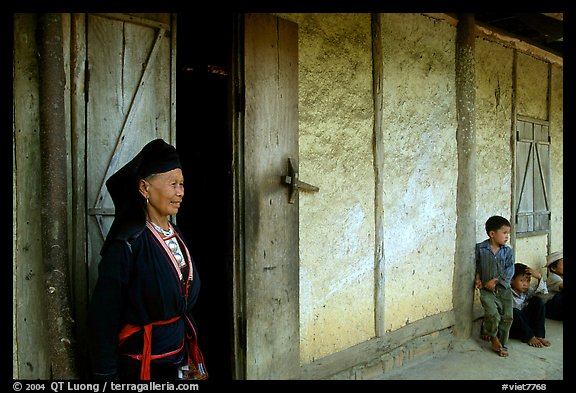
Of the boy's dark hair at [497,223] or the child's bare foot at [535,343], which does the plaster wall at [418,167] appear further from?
the child's bare foot at [535,343]

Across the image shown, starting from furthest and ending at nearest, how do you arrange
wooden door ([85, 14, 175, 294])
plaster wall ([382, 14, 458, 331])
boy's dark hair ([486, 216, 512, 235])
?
boy's dark hair ([486, 216, 512, 235]) < plaster wall ([382, 14, 458, 331]) < wooden door ([85, 14, 175, 294])

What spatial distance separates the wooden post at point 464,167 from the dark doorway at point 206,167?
2419 mm

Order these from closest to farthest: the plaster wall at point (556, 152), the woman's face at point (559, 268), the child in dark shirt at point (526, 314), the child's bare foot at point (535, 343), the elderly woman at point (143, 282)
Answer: the elderly woman at point (143, 282)
the child's bare foot at point (535, 343)
the child in dark shirt at point (526, 314)
the woman's face at point (559, 268)
the plaster wall at point (556, 152)

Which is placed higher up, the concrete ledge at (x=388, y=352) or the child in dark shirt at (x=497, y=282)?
the child in dark shirt at (x=497, y=282)

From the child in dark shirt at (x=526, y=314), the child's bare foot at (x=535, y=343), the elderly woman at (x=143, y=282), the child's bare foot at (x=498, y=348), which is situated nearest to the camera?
the elderly woman at (x=143, y=282)

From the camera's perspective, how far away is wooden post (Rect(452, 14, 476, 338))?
183 inches

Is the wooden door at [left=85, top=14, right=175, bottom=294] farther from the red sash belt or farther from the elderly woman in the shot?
the red sash belt

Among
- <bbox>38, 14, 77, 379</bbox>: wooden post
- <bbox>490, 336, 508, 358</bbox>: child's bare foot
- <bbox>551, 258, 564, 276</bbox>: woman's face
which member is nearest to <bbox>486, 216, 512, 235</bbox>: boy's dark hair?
<bbox>490, 336, 508, 358</bbox>: child's bare foot

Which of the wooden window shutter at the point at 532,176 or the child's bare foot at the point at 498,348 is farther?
the wooden window shutter at the point at 532,176

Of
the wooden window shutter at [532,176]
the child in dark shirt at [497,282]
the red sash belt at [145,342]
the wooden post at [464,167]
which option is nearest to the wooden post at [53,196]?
the red sash belt at [145,342]

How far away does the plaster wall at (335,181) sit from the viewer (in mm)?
3391

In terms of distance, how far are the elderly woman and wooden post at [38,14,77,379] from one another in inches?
10.8

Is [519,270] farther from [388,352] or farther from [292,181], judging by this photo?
[292,181]
